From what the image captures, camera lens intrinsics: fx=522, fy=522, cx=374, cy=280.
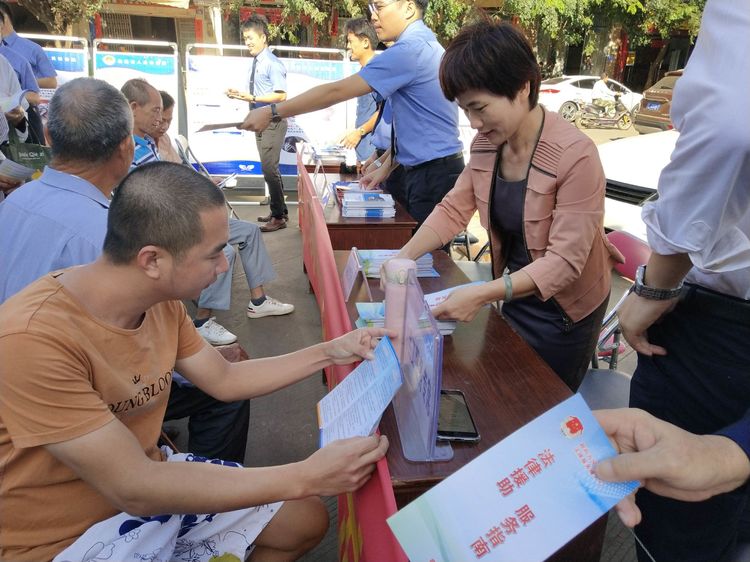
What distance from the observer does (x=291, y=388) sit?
2.89 metres

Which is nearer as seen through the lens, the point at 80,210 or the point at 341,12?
the point at 80,210

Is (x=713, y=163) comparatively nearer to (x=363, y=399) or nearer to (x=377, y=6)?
(x=363, y=399)

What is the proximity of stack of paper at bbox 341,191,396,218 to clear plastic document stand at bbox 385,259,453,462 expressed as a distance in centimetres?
166

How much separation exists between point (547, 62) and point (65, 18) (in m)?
15.4

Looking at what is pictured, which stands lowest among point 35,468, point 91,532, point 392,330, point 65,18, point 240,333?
point 240,333

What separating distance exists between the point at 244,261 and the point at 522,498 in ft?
10.3

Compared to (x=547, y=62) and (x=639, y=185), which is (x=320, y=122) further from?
(x=547, y=62)

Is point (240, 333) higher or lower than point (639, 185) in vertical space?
lower

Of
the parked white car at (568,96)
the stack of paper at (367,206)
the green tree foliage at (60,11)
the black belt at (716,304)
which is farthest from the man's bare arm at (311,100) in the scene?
the parked white car at (568,96)

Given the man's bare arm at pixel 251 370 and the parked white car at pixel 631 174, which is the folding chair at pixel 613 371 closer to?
the man's bare arm at pixel 251 370

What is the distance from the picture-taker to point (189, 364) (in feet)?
4.91

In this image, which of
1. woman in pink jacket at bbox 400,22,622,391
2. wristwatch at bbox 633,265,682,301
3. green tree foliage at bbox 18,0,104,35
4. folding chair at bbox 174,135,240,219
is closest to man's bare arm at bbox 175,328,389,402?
woman in pink jacket at bbox 400,22,622,391

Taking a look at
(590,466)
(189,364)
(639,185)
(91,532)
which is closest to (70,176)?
(189,364)

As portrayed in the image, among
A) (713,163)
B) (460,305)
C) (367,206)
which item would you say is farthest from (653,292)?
(367,206)
